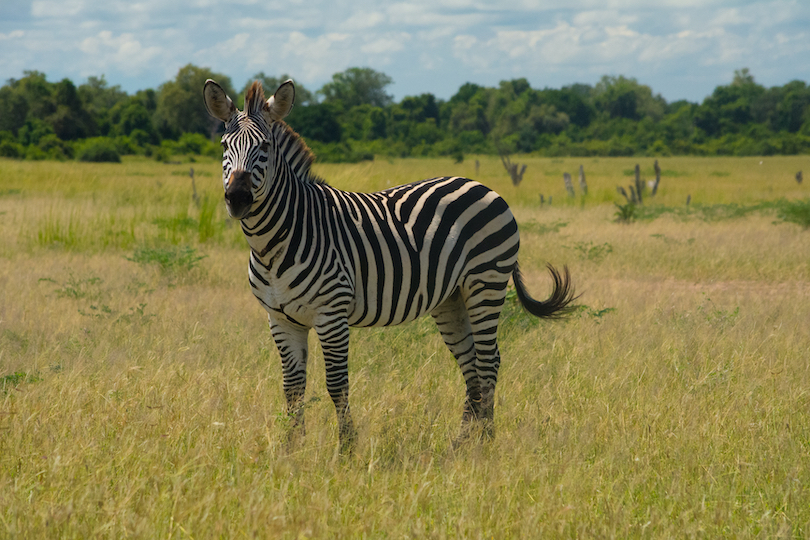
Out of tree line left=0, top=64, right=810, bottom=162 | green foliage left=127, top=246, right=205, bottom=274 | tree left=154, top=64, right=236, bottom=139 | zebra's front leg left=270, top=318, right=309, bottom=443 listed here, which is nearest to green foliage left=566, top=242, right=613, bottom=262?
green foliage left=127, top=246, right=205, bottom=274

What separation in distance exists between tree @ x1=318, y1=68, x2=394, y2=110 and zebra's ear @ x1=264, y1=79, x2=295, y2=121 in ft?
357

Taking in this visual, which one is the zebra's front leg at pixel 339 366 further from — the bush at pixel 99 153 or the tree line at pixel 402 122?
the bush at pixel 99 153

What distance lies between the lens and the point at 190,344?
222 inches

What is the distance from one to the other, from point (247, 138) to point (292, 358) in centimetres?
129

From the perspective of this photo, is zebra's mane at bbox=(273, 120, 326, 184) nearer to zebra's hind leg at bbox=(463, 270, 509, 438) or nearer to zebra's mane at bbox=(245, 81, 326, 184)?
zebra's mane at bbox=(245, 81, 326, 184)

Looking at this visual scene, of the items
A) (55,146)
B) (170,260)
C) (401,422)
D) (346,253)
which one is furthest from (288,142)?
(55,146)

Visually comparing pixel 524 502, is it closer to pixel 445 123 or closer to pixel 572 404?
pixel 572 404

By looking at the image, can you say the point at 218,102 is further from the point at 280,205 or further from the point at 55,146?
the point at 55,146

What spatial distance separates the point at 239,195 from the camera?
328cm

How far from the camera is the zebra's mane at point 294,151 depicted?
151 inches

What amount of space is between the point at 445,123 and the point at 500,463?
9168 centimetres

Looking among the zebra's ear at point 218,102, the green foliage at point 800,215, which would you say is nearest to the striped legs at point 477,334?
the zebra's ear at point 218,102

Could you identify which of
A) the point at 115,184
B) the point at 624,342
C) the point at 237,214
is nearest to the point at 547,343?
the point at 624,342

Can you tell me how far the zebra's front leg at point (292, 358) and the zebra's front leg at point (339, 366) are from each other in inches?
8.3
